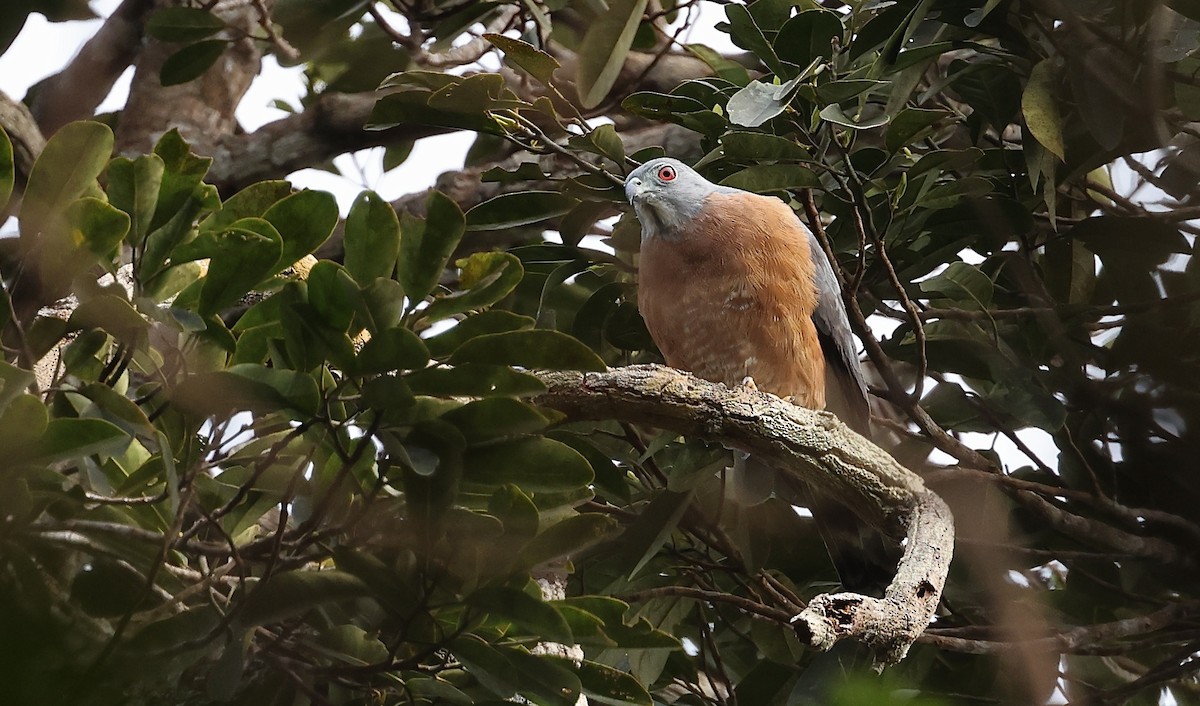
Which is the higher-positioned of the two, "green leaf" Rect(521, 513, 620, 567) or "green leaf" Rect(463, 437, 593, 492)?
"green leaf" Rect(463, 437, 593, 492)

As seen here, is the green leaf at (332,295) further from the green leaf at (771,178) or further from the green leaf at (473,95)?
the green leaf at (771,178)

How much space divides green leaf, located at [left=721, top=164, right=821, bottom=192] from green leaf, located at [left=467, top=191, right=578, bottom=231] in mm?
517

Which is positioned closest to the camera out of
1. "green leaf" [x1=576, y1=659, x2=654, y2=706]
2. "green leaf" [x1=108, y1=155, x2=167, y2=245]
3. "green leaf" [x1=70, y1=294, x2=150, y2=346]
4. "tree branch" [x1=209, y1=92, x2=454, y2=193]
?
"green leaf" [x1=70, y1=294, x2=150, y2=346]

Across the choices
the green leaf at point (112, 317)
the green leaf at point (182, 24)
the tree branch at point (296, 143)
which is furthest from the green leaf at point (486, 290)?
the tree branch at point (296, 143)

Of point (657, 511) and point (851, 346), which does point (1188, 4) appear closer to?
point (851, 346)

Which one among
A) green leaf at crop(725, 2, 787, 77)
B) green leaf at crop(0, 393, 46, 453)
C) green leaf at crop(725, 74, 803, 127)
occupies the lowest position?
green leaf at crop(0, 393, 46, 453)

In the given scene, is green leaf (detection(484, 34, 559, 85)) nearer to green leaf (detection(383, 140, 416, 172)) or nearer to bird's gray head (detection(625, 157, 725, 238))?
bird's gray head (detection(625, 157, 725, 238))

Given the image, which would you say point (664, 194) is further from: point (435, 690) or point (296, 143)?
point (296, 143)

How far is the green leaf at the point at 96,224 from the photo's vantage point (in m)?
1.79

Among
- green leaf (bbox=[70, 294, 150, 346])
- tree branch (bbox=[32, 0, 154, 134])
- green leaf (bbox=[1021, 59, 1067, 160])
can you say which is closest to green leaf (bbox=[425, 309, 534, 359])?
green leaf (bbox=[70, 294, 150, 346])

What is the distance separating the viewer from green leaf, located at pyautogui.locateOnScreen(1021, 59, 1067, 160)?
2.71 meters

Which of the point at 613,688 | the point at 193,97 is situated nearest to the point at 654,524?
the point at 613,688

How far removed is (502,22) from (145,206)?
10.2ft

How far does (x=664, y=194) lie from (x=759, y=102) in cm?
90
